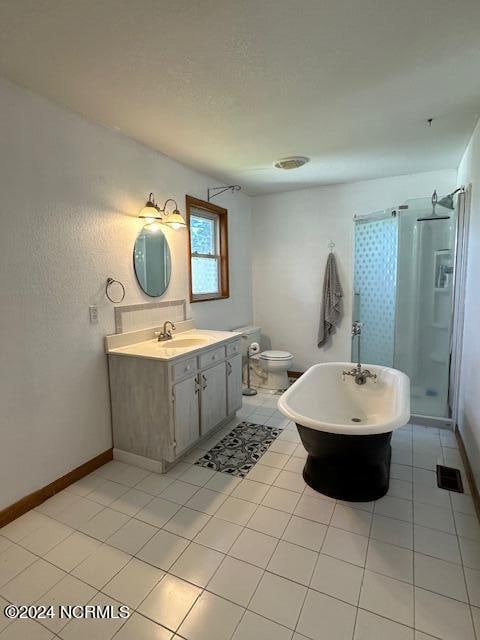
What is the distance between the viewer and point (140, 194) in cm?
276

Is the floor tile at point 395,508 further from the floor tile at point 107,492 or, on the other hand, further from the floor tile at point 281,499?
the floor tile at point 107,492

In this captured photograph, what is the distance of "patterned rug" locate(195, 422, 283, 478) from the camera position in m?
2.49

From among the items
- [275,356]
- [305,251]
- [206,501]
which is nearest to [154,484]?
[206,501]

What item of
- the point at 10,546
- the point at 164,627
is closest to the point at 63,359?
the point at 10,546

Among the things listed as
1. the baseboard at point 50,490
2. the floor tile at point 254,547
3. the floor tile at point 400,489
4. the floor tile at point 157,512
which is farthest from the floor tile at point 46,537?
the floor tile at point 400,489

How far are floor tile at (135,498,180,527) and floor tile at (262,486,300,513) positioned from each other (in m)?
0.56

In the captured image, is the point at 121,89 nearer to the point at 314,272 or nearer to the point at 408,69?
the point at 408,69

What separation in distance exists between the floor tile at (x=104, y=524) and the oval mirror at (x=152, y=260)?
162 centimetres

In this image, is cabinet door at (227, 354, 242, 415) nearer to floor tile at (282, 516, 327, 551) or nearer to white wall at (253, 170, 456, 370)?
floor tile at (282, 516, 327, 551)

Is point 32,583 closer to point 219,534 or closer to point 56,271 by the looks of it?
point 219,534

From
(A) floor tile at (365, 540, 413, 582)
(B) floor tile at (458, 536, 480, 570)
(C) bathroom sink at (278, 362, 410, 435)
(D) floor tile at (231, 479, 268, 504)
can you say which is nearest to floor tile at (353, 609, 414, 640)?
(A) floor tile at (365, 540, 413, 582)

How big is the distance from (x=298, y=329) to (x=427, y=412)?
1827mm

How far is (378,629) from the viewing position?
132 centimetres

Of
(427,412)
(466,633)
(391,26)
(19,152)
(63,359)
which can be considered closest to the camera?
(466,633)
